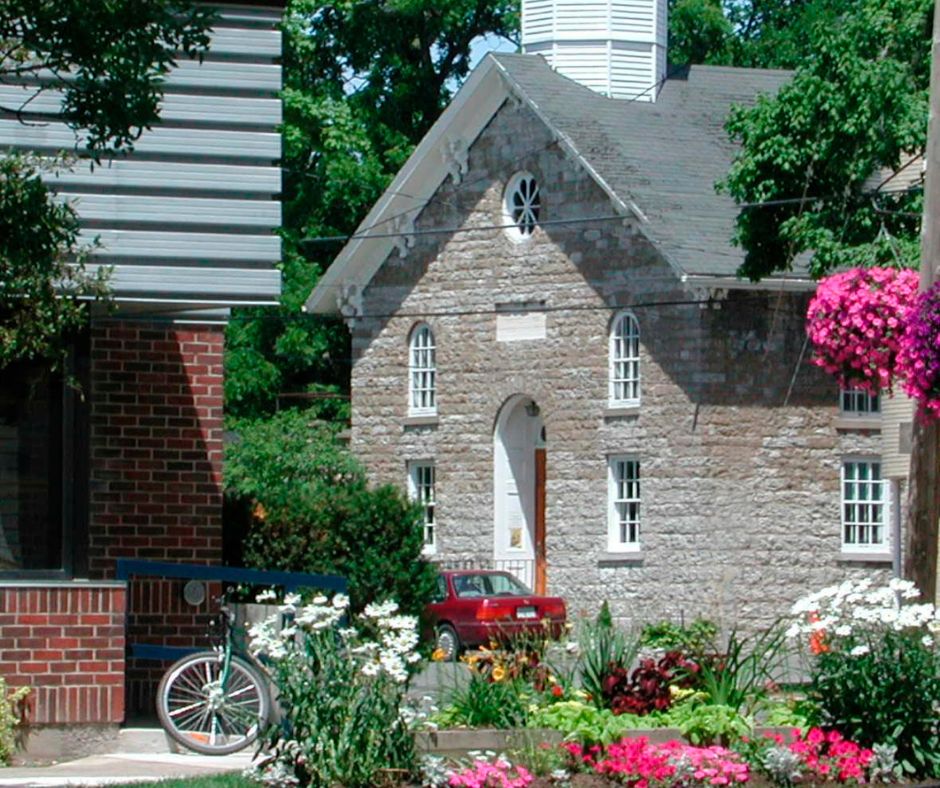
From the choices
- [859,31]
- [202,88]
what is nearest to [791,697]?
[202,88]

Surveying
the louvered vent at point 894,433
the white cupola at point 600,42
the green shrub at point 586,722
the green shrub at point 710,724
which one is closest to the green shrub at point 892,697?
the green shrub at point 710,724

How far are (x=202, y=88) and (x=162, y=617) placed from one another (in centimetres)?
388

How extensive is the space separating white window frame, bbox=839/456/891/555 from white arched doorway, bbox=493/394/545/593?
5183mm

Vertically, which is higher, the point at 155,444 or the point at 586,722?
the point at 155,444

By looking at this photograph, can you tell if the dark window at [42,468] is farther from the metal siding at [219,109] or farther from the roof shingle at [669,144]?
the roof shingle at [669,144]

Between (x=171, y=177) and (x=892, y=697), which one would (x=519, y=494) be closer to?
(x=171, y=177)

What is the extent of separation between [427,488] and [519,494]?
209 cm

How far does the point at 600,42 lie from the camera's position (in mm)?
38375

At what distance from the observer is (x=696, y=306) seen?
3316cm

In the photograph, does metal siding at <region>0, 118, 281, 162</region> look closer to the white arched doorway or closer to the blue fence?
the blue fence

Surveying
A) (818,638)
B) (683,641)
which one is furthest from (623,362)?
A: (818,638)

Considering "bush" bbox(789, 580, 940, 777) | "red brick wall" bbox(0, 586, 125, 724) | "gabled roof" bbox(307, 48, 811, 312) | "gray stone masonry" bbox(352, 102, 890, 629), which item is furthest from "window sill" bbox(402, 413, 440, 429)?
"bush" bbox(789, 580, 940, 777)

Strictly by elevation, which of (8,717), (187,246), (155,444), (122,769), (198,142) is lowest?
(122,769)

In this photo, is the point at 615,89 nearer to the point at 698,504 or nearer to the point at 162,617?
the point at 698,504
